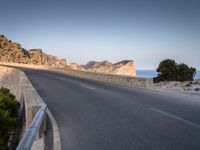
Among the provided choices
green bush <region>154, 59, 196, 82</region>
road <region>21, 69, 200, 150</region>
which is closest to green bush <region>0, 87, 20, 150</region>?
road <region>21, 69, 200, 150</region>

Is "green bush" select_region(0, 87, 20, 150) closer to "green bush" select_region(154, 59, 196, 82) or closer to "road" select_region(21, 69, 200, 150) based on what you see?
"road" select_region(21, 69, 200, 150)

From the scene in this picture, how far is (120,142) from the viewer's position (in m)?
5.02

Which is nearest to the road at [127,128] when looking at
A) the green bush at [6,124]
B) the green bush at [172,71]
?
the green bush at [6,124]

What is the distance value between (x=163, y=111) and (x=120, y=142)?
151 inches

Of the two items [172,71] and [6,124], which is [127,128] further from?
[172,71]

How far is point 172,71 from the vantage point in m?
43.3

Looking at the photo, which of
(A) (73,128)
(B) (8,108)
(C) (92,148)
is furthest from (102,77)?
(C) (92,148)

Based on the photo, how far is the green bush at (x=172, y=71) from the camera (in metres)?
43.1

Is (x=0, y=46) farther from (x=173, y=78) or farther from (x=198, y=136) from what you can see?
(x=198, y=136)

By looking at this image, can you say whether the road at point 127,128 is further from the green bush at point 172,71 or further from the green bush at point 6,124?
the green bush at point 172,71

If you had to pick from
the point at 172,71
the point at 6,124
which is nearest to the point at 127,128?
the point at 6,124

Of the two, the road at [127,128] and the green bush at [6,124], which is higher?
the road at [127,128]

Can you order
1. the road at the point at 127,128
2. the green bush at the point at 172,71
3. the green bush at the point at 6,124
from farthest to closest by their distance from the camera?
the green bush at the point at 172,71
the green bush at the point at 6,124
the road at the point at 127,128

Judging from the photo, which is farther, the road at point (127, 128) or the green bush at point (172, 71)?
the green bush at point (172, 71)
